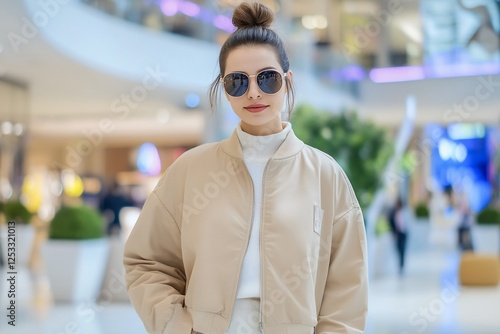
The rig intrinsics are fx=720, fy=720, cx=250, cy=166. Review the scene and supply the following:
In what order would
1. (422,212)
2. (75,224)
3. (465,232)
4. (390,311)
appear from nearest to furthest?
(390,311)
(75,224)
(465,232)
(422,212)

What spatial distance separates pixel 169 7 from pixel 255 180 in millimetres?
12048

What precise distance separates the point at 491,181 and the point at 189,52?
13984mm

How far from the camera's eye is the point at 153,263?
5.59ft

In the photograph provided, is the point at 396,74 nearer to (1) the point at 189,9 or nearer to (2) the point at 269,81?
(1) the point at 189,9

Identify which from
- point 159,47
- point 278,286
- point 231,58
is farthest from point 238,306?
point 159,47

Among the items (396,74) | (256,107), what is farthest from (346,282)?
(396,74)

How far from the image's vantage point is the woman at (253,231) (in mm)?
1566

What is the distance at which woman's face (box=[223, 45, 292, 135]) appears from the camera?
1.62 m

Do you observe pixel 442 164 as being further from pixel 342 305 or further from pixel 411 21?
pixel 342 305

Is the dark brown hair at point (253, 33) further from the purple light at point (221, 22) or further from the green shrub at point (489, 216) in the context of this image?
the green shrub at point (489, 216)

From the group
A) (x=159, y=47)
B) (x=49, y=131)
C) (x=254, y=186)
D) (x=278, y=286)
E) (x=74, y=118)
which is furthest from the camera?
(x=49, y=131)

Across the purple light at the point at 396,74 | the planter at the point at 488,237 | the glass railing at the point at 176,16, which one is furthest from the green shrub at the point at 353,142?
the planter at the point at 488,237

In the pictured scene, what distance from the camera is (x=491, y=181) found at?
2383 cm

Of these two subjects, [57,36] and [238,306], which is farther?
[57,36]
